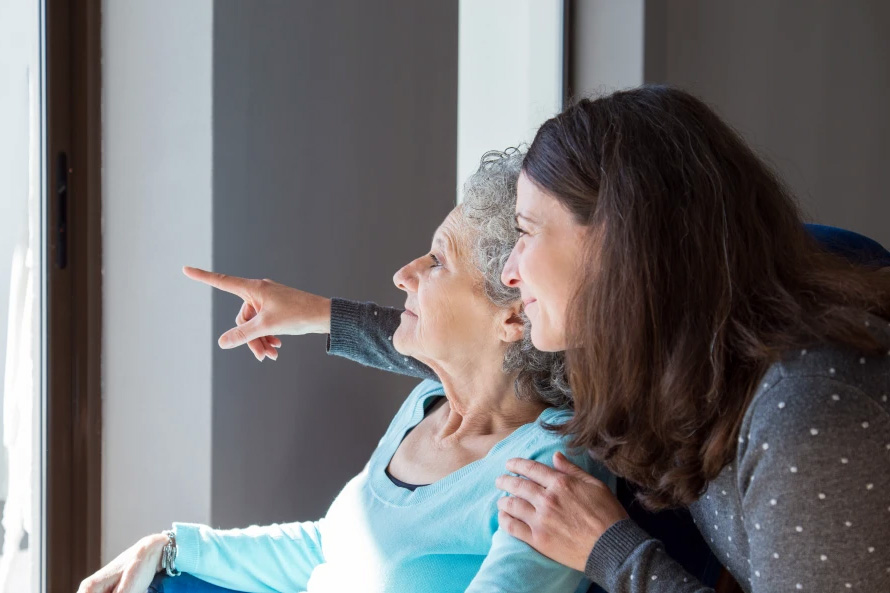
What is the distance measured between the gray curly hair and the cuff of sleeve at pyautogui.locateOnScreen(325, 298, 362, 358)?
32 centimetres

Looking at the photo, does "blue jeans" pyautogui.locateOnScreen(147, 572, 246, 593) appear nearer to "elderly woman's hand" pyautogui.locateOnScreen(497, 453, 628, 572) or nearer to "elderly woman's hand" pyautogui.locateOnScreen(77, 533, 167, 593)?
"elderly woman's hand" pyautogui.locateOnScreen(77, 533, 167, 593)

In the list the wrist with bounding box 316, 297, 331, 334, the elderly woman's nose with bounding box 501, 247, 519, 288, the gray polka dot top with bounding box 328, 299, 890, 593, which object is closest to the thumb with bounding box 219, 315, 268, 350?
the wrist with bounding box 316, 297, 331, 334

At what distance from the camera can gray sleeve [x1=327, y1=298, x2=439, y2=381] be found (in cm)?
176

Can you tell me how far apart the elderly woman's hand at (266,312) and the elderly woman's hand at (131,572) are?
0.38m

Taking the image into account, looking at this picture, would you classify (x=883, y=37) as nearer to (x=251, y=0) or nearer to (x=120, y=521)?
(x=251, y=0)

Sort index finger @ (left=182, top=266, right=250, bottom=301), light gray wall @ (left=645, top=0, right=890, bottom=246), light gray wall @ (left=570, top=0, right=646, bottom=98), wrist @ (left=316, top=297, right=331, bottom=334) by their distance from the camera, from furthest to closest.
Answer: light gray wall @ (left=645, top=0, right=890, bottom=246) < light gray wall @ (left=570, top=0, right=646, bottom=98) < wrist @ (left=316, top=297, right=331, bottom=334) < index finger @ (left=182, top=266, right=250, bottom=301)

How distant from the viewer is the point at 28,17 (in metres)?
1.85

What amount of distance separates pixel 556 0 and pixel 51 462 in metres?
2.20

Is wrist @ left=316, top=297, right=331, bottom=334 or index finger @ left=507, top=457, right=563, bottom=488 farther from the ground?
wrist @ left=316, top=297, right=331, bottom=334

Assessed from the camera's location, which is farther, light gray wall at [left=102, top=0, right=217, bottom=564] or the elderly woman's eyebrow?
light gray wall at [left=102, top=0, right=217, bottom=564]

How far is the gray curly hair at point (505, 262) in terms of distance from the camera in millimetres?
1523

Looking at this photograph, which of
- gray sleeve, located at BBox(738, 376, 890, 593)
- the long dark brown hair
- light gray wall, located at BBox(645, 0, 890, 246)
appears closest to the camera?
gray sleeve, located at BBox(738, 376, 890, 593)

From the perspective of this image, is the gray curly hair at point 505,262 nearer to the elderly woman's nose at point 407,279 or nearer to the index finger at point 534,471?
the elderly woman's nose at point 407,279

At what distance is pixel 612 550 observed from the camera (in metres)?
1.17
